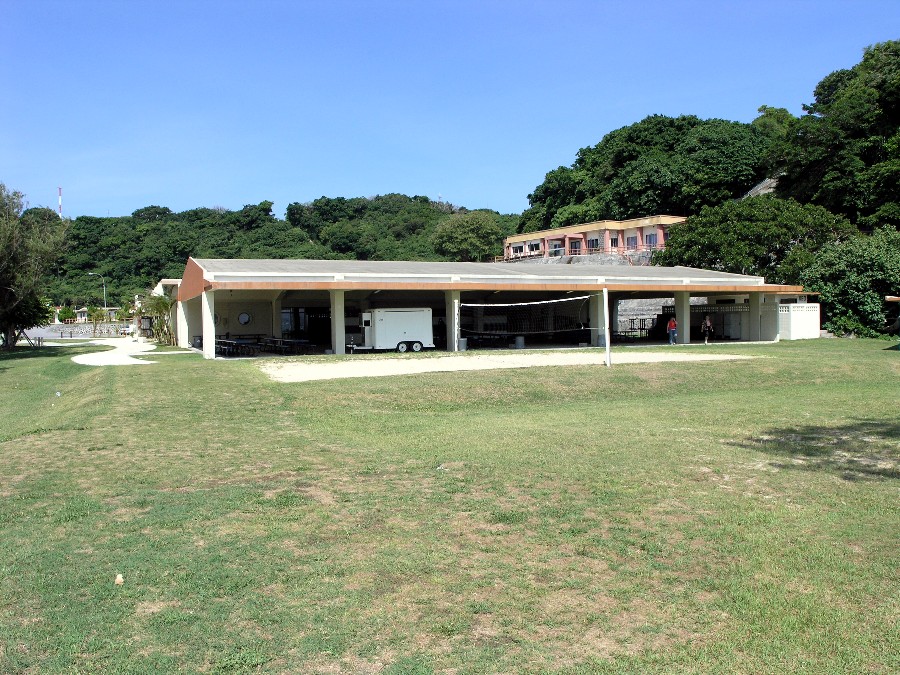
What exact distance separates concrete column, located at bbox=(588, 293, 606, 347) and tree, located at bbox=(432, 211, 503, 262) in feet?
189

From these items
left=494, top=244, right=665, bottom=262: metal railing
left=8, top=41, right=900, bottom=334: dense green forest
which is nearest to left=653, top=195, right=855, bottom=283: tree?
left=8, top=41, right=900, bottom=334: dense green forest

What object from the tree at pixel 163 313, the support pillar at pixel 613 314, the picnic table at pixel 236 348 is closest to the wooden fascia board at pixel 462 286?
the picnic table at pixel 236 348

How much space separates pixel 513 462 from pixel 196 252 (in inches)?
3464

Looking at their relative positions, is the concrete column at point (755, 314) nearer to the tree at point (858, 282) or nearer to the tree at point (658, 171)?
the tree at point (858, 282)

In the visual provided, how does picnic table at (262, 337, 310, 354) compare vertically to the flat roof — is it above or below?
below

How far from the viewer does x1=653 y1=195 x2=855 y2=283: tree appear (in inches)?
1764

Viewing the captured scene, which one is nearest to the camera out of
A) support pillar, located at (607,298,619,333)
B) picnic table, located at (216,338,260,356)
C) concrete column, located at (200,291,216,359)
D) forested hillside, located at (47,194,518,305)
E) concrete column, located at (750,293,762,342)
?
concrete column, located at (200,291,216,359)

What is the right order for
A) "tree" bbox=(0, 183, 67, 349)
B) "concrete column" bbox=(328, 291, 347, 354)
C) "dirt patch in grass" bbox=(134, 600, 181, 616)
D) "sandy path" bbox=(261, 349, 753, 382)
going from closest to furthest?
"dirt patch in grass" bbox=(134, 600, 181, 616), "sandy path" bbox=(261, 349, 753, 382), "concrete column" bbox=(328, 291, 347, 354), "tree" bbox=(0, 183, 67, 349)

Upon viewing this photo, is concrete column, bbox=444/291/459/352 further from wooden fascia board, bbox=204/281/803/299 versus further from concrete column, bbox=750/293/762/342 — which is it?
concrete column, bbox=750/293/762/342

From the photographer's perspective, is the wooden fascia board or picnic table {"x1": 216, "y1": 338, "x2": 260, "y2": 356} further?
picnic table {"x1": 216, "y1": 338, "x2": 260, "y2": 356}

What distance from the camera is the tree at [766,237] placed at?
44.8 meters

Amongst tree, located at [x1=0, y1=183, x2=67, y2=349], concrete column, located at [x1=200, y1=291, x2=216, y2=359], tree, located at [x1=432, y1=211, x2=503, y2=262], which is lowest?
concrete column, located at [x1=200, y1=291, x2=216, y2=359]

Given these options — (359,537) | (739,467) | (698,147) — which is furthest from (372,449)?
(698,147)

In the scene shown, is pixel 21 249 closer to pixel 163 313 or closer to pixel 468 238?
pixel 163 313
